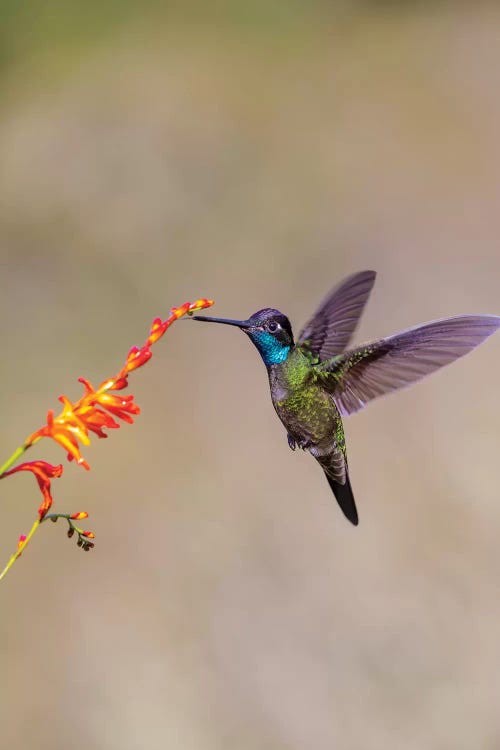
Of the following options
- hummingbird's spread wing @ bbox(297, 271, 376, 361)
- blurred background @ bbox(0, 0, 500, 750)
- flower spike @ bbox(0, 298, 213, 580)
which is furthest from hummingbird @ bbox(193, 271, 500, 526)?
blurred background @ bbox(0, 0, 500, 750)

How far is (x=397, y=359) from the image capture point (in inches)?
74.4

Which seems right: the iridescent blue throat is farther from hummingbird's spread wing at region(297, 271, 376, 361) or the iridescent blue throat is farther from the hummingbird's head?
hummingbird's spread wing at region(297, 271, 376, 361)

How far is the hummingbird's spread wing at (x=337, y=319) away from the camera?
1.78 metres

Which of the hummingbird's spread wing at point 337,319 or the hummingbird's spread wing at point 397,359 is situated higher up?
the hummingbird's spread wing at point 337,319

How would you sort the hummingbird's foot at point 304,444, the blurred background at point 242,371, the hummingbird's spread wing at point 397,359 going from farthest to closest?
1. the blurred background at point 242,371
2. the hummingbird's foot at point 304,444
3. the hummingbird's spread wing at point 397,359

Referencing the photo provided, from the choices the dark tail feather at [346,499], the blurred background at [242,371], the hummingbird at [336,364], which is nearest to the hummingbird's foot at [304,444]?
the hummingbird at [336,364]

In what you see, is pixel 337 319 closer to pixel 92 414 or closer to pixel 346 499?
pixel 346 499

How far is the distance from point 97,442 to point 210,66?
3511 mm

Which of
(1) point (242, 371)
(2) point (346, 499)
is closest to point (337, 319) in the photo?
(2) point (346, 499)

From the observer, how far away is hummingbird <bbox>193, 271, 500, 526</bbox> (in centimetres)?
175

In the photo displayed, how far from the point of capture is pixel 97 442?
552cm

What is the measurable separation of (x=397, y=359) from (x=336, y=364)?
0.13 m

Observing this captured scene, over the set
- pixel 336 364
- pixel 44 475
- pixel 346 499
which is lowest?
pixel 346 499

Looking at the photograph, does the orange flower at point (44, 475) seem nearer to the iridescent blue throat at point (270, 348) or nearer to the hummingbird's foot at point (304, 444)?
the iridescent blue throat at point (270, 348)
